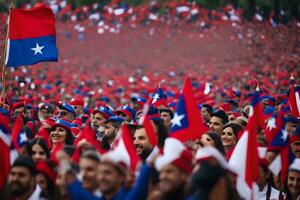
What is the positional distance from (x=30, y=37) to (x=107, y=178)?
25.5ft

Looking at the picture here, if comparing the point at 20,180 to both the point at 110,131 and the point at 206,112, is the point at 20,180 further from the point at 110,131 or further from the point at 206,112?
the point at 206,112

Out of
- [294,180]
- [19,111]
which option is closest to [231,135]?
[294,180]

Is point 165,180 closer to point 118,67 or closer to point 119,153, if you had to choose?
point 119,153

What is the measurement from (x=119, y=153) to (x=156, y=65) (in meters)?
48.7

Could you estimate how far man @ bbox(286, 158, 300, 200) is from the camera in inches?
458

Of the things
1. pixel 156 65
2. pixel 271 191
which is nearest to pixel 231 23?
pixel 156 65

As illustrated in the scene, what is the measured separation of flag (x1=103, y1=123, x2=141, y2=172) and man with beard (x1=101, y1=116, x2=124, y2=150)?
3155mm

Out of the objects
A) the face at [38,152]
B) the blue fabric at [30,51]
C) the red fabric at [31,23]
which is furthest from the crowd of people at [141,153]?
the red fabric at [31,23]

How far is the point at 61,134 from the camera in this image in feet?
46.0

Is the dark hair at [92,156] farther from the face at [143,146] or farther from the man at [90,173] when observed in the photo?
the face at [143,146]

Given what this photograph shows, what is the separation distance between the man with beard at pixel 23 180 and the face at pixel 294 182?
2.93 meters

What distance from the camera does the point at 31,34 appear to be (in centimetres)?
1681

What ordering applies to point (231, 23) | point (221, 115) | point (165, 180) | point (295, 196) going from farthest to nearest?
point (231, 23), point (221, 115), point (295, 196), point (165, 180)

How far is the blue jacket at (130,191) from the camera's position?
9.16 meters
